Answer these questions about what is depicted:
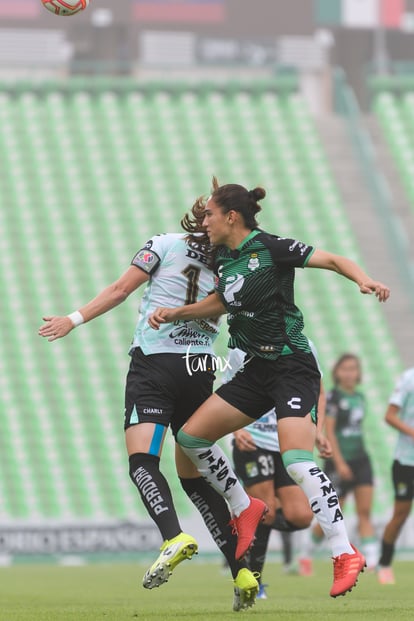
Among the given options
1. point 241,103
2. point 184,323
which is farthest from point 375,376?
point 184,323

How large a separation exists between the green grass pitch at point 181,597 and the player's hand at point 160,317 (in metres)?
1.59

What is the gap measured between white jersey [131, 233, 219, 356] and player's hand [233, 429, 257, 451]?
1.75m

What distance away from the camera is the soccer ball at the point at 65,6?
426 inches

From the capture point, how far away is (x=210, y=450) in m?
8.05

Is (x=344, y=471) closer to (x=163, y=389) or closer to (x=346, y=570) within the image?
(x=163, y=389)

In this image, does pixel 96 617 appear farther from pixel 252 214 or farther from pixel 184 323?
pixel 252 214

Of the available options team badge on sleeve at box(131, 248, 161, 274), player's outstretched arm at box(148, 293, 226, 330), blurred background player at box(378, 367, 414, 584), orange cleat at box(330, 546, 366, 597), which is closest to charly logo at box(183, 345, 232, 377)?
player's outstretched arm at box(148, 293, 226, 330)

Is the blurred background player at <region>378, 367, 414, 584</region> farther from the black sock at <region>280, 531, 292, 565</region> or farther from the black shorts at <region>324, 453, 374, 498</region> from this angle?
the black sock at <region>280, 531, 292, 565</region>

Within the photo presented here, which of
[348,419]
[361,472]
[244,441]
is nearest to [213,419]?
[244,441]

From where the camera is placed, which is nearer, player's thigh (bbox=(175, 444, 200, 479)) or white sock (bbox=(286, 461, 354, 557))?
white sock (bbox=(286, 461, 354, 557))

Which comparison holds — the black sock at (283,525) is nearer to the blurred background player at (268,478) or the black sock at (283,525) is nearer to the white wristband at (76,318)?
the blurred background player at (268,478)

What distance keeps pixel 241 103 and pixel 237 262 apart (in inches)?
717

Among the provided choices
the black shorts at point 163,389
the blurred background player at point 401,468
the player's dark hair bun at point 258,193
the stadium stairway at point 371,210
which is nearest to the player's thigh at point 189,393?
the black shorts at point 163,389

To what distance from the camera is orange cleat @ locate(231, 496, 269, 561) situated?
26.4 feet
